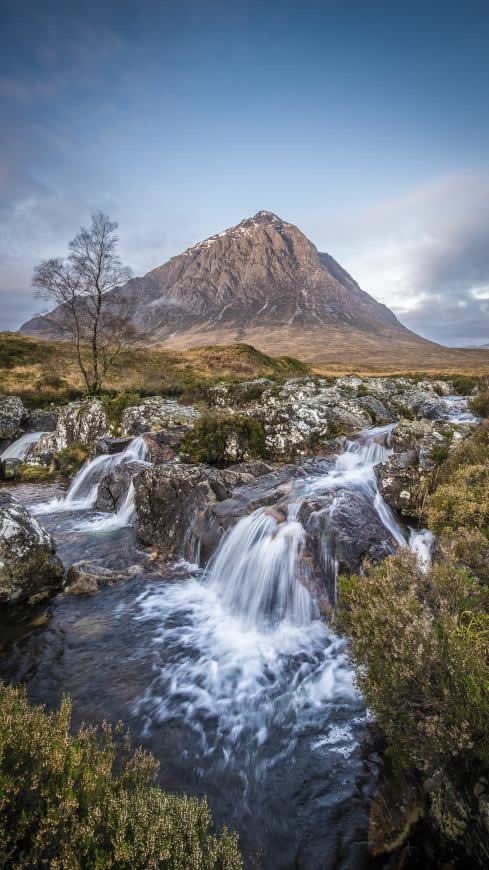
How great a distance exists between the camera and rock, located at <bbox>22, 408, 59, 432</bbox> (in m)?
28.1

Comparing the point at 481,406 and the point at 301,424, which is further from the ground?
the point at 481,406

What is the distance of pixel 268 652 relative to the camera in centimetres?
733

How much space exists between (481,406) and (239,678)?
16620 mm

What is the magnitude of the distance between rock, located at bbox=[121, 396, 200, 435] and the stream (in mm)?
8834

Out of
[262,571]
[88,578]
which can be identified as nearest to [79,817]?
[262,571]

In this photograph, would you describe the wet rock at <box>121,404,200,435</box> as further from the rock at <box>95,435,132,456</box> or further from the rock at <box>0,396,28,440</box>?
the rock at <box>0,396,28,440</box>

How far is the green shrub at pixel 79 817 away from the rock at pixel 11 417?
89.5ft

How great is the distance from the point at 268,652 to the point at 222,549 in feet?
10.4

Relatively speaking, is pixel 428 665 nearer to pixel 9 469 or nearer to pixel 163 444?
pixel 163 444

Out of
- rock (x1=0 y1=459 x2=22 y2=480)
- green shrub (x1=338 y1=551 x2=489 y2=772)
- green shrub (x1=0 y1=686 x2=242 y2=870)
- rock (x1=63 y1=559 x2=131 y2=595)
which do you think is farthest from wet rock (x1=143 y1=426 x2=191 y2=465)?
green shrub (x1=0 y1=686 x2=242 y2=870)

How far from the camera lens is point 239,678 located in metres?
6.75

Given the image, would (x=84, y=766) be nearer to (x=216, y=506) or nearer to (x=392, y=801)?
(x=392, y=801)

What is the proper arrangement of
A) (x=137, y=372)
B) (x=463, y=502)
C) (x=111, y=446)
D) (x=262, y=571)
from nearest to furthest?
(x=463, y=502)
(x=262, y=571)
(x=111, y=446)
(x=137, y=372)

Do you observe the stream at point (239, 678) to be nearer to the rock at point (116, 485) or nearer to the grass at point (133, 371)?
the rock at point (116, 485)
